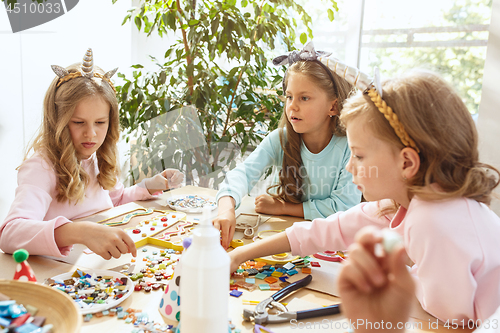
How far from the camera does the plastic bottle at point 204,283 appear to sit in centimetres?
48

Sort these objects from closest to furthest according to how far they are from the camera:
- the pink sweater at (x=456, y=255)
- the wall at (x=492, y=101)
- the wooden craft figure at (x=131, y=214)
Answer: the pink sweater at (x=456, y=255) < the wooden craft figure at (x=131, y=214) < the wall at (x=492, y=101)

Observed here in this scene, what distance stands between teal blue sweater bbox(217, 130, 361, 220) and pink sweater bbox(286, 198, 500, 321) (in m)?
0.61

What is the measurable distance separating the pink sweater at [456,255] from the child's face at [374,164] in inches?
2.8

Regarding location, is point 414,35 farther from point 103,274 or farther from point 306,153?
point 103,274

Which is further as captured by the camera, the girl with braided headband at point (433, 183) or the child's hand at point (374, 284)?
the girl with braided headband at point (433, 183)

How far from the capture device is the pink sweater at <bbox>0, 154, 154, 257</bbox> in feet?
2.84

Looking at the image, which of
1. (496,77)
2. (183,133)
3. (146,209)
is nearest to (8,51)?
(183,133)

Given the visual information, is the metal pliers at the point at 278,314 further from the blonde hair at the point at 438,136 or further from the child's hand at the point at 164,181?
the child's hand at the point at 164,181

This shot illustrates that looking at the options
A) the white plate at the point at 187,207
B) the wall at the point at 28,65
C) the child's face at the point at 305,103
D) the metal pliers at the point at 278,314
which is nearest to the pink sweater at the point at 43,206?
the white plate at the point at 187,207

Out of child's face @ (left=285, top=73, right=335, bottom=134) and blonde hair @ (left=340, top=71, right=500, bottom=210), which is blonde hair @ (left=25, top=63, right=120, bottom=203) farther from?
blonde hair @ (left=340, top=71, right=500, bottom=210)

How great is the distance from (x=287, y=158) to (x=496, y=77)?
4.62 ft

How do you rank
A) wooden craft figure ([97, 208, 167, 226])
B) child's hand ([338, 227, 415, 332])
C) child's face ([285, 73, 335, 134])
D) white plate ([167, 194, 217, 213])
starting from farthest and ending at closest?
child's face ([285, 73, 335, 134])
white plate ([167, 194, 217, 213])
wooden craft figure ([97, 208, 167, 226])
child's hand ([338, 227, 415, 332])

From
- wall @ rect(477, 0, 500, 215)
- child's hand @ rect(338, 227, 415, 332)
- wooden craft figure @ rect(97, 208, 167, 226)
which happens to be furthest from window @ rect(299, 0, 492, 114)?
child's hand @ rect(338, 227, 415, 332)

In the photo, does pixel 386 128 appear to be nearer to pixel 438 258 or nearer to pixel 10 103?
pixel 438 258
